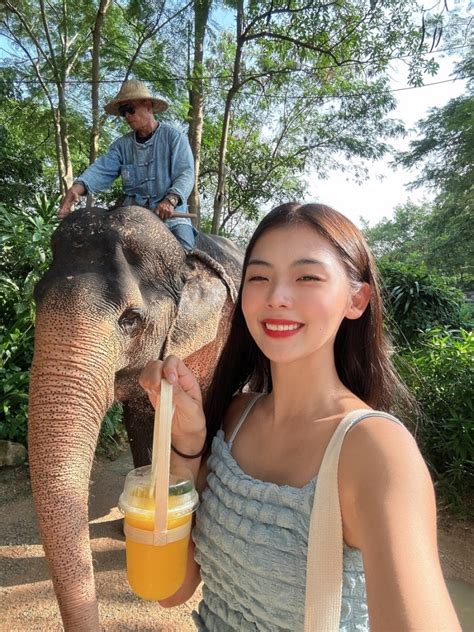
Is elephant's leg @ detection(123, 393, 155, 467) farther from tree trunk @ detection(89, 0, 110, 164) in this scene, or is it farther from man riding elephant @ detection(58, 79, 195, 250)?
tree trunk @ detection(89, 0, 110, 164)

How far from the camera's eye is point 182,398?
45.9 inches

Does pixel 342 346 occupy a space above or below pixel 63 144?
below

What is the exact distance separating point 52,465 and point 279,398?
41.9 inches

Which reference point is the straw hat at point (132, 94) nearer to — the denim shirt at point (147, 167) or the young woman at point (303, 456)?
the denim shirt at point (147, 167)

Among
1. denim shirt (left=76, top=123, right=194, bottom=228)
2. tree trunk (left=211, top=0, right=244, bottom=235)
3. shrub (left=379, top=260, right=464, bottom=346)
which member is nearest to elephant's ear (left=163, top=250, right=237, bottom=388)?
denim shirt (left=76, top=123, right=194, bottom=228)

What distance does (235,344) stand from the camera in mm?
1431

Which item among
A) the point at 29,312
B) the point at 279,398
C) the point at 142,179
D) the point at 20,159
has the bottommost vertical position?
the point at 29,312

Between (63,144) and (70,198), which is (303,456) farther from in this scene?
(63,144)

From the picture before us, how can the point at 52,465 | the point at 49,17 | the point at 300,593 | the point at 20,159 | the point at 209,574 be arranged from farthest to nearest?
1. the point at 20,159
2. the point at 49,17
3. the point at 52,465
4. the point at 209,574
5. the point at 300,593

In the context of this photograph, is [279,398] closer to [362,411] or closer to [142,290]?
[362,411]

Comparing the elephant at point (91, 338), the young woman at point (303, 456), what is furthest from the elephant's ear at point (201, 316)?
the young woman at point (303, 456)

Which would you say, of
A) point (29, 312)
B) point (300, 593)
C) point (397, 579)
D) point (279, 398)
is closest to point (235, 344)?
point (279, 398)

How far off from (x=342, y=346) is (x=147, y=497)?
0.59m

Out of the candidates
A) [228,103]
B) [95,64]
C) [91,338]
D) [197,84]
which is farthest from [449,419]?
[95,64]
